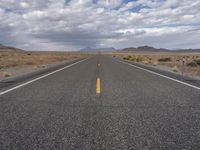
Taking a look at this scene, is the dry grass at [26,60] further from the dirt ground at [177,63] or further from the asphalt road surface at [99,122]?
the asphalt road surface at [99,122]

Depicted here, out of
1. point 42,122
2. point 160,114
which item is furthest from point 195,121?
point 42,122

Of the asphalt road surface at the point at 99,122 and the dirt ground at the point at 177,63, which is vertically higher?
the asphalt road surface at the point at 99,122

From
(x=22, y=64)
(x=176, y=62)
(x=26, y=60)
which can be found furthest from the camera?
(x=26, y=60)

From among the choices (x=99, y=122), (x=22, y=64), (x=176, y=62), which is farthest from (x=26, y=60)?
(x=99, y=122)

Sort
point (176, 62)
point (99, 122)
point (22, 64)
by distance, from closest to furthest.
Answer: point (99, 122), point (22, 64), point (176, 62)

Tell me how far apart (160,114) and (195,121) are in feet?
2.59

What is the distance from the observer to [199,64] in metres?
24.1

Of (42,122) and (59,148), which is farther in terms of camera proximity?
(42,122)

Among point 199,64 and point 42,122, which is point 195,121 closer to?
point 42,122

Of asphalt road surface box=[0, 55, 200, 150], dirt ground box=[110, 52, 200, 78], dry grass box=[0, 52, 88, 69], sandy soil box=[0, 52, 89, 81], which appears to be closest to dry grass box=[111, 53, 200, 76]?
dirt ground box=[110, 52, 200, 78]

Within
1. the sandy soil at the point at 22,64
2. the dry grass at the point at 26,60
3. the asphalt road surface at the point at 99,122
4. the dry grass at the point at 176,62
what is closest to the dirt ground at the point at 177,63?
the dry grass at the point at 176,62

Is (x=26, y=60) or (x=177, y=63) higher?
(x=177, y=63)

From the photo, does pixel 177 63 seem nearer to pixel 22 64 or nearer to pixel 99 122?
pixel 22 64

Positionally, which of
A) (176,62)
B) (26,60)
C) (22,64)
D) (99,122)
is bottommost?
(26,60)
